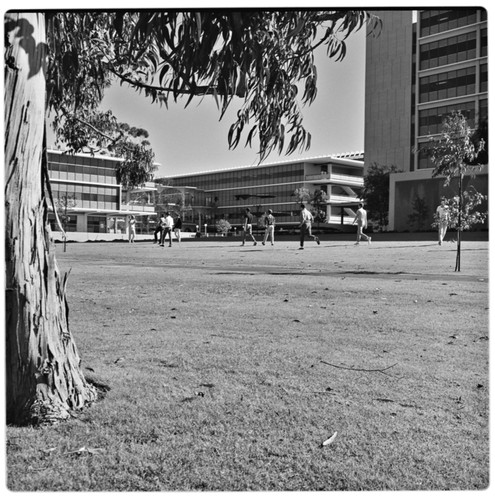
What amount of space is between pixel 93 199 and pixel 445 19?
6.23 ft

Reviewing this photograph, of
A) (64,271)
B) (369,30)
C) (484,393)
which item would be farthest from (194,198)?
(484,393)

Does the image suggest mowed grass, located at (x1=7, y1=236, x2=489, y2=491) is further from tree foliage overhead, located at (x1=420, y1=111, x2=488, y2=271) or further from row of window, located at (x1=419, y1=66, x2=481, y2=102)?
row of window, located at (x1=419, y1=66, x2=481, y2=102)

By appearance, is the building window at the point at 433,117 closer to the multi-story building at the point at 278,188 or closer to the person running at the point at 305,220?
the multi-story building at the point at 278,188

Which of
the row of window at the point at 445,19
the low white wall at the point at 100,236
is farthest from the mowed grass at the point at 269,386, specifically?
the row of window at the point at 445,19

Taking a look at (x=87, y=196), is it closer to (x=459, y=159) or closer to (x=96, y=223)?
(x=96, y=223)

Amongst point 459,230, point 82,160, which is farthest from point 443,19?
point 82,160

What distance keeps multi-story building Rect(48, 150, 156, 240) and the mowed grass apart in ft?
0.40

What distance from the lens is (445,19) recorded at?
264 cm

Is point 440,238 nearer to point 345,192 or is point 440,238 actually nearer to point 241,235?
point 345,192

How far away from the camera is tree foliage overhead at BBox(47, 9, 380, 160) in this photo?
2.49 meters

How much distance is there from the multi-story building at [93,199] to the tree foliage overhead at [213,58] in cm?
31

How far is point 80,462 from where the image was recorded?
2.04m

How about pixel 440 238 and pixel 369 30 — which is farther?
pixel 440 238

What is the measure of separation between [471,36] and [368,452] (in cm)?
192
